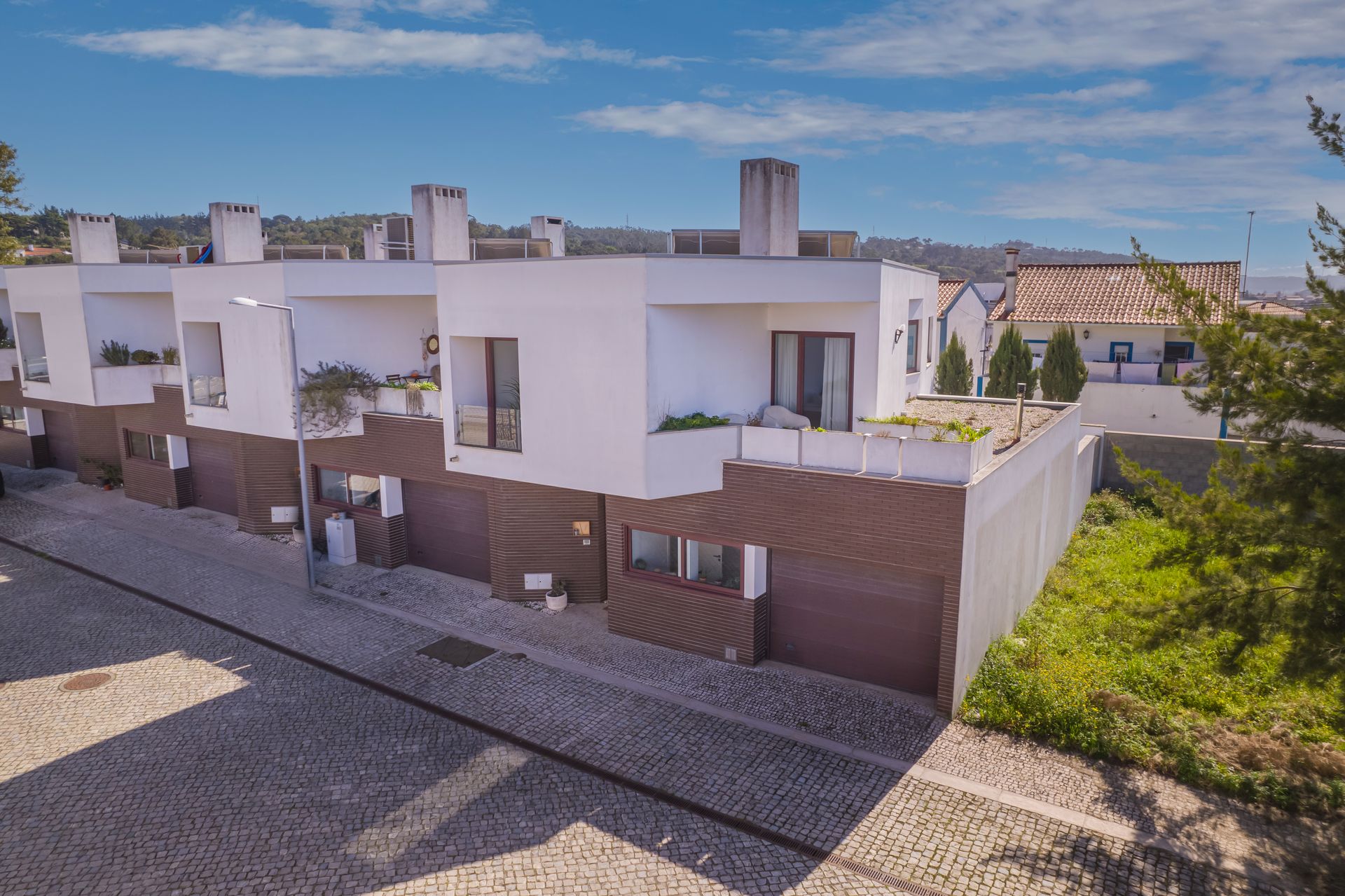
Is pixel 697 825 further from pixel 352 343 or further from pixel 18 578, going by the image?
pixel 18 578

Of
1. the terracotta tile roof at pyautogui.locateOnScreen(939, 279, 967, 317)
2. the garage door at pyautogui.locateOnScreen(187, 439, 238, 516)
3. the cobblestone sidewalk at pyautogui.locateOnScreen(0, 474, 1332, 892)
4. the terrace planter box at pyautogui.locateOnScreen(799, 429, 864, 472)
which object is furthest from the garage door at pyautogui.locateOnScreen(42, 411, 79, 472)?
the terracotta tile roof at pyautogui.locateOnScreen(939, 279, 967, 317)

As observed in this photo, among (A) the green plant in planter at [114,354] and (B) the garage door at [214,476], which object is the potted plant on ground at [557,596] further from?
(A) the green plant in planter at [114,354]

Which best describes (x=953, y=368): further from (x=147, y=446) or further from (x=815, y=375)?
(x=147, y=446)

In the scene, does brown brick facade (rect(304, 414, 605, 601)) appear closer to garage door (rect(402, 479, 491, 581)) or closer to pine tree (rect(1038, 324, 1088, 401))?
garage door (rect(402, 479, 491, 581))

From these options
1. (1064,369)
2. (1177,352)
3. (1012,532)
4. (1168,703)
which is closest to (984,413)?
(1012,532)

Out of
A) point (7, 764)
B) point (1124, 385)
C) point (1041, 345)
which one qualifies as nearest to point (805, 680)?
point (7, 764)
